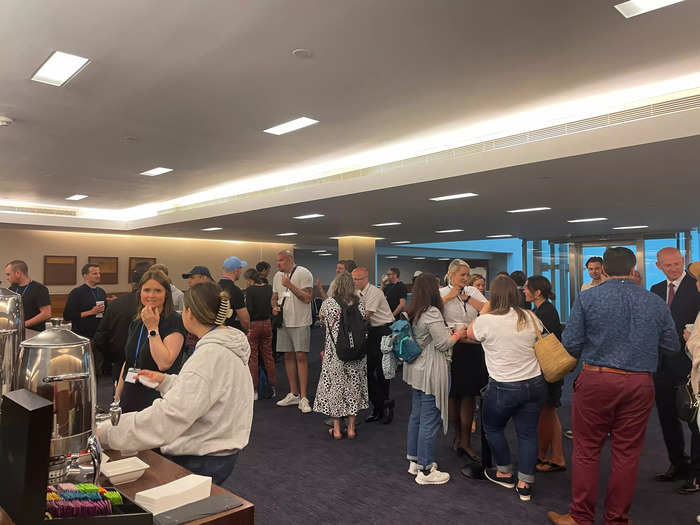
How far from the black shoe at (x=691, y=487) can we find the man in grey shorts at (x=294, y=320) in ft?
11.2

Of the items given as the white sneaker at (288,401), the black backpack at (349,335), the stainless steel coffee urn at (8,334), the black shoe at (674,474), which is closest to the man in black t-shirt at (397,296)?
the white sneaker at (288,401)

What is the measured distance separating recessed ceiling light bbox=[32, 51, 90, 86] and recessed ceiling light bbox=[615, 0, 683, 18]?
361 cm

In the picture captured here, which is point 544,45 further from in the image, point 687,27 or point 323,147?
point 323,147

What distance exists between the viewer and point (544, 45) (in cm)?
339

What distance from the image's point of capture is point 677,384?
11.0ft

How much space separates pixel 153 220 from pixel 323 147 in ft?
19.3

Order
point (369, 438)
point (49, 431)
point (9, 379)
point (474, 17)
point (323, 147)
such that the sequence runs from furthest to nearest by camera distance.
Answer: point (323, 147)
point (369, 438)
point (474, 17)
point (9, 379)
point (49, 431)

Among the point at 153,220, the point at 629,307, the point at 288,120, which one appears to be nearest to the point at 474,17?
the point at 629,307

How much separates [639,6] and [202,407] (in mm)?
3213

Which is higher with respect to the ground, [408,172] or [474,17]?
[474,17]

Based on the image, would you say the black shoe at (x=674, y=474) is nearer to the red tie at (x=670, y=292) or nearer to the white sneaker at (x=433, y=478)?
the red tie at (x=670, y=292)

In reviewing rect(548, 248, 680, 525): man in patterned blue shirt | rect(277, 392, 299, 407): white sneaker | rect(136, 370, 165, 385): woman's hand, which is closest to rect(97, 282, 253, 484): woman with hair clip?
rect(136, 370, 165, 385): woman's hand

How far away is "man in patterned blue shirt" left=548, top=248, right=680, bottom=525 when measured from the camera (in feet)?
8.37

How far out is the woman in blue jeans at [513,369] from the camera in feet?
10.1
